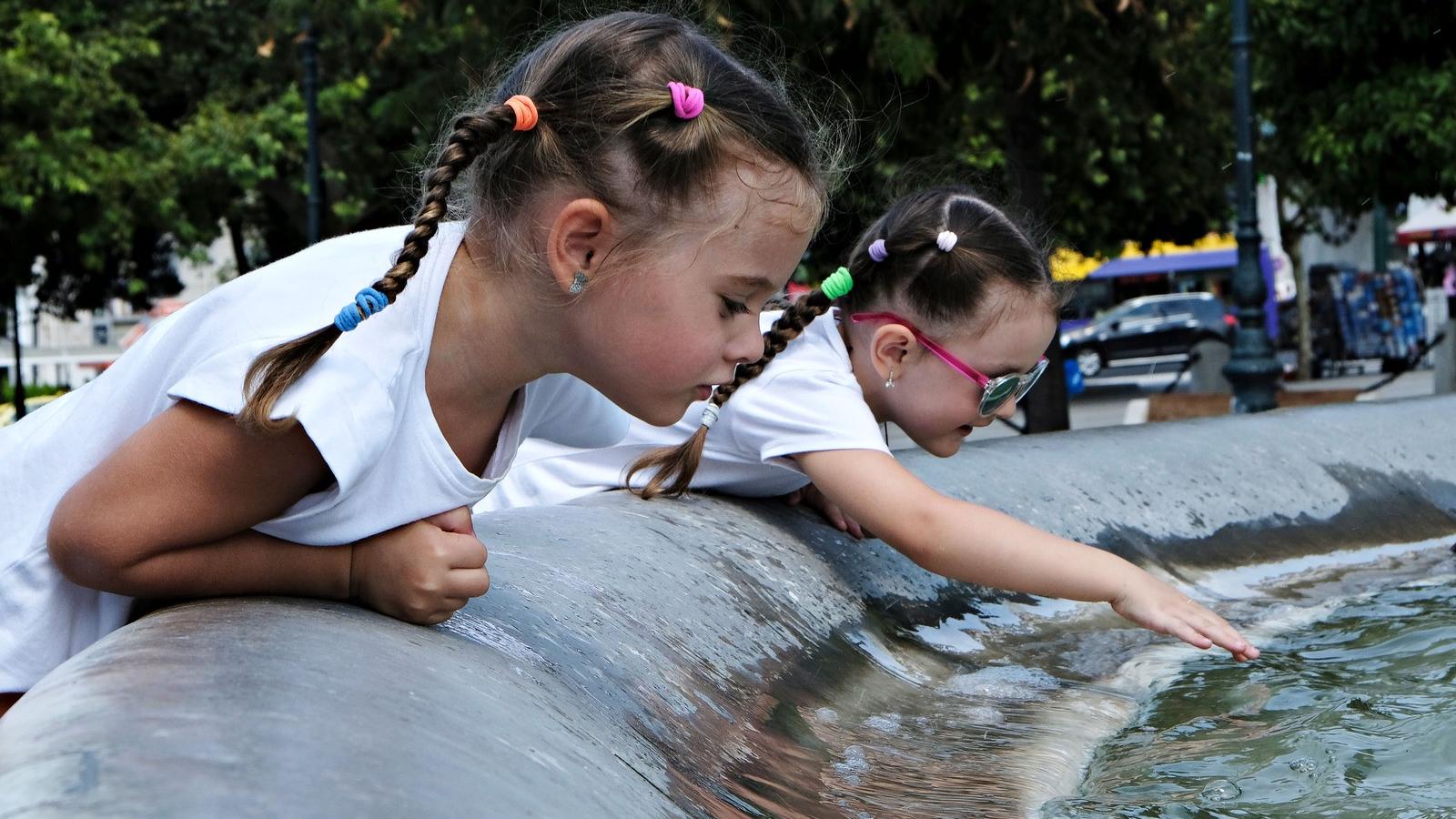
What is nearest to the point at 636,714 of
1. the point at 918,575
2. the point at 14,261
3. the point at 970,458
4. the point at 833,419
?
the point at 833,419

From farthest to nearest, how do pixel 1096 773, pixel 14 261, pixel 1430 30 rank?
pixel 14 261
pixel 1430 30
pixel 1096 773

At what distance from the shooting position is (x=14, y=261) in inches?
752

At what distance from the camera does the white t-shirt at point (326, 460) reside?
5.45 ft

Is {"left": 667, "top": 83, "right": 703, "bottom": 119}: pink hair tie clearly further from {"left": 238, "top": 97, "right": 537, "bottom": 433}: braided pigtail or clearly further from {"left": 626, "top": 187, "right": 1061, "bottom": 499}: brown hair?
{"left": 626, "top": 187, "right": 1061, "bottom": 499}: brown hair

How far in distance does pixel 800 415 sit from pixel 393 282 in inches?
46.0

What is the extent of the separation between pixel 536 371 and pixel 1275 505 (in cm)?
261

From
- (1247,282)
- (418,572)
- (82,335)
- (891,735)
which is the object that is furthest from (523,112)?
(82,335)

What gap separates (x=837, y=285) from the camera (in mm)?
2990

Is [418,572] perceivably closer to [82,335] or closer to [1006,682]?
[1006,682]

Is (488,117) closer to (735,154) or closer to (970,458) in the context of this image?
(735,154)

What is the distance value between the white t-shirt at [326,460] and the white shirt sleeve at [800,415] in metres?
0.93

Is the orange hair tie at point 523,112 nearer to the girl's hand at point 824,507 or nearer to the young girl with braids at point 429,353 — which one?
the young girl with braids at point 429,353

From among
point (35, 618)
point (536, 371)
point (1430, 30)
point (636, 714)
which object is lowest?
point (636, 714)

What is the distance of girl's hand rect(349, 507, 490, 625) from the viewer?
1695 mm
